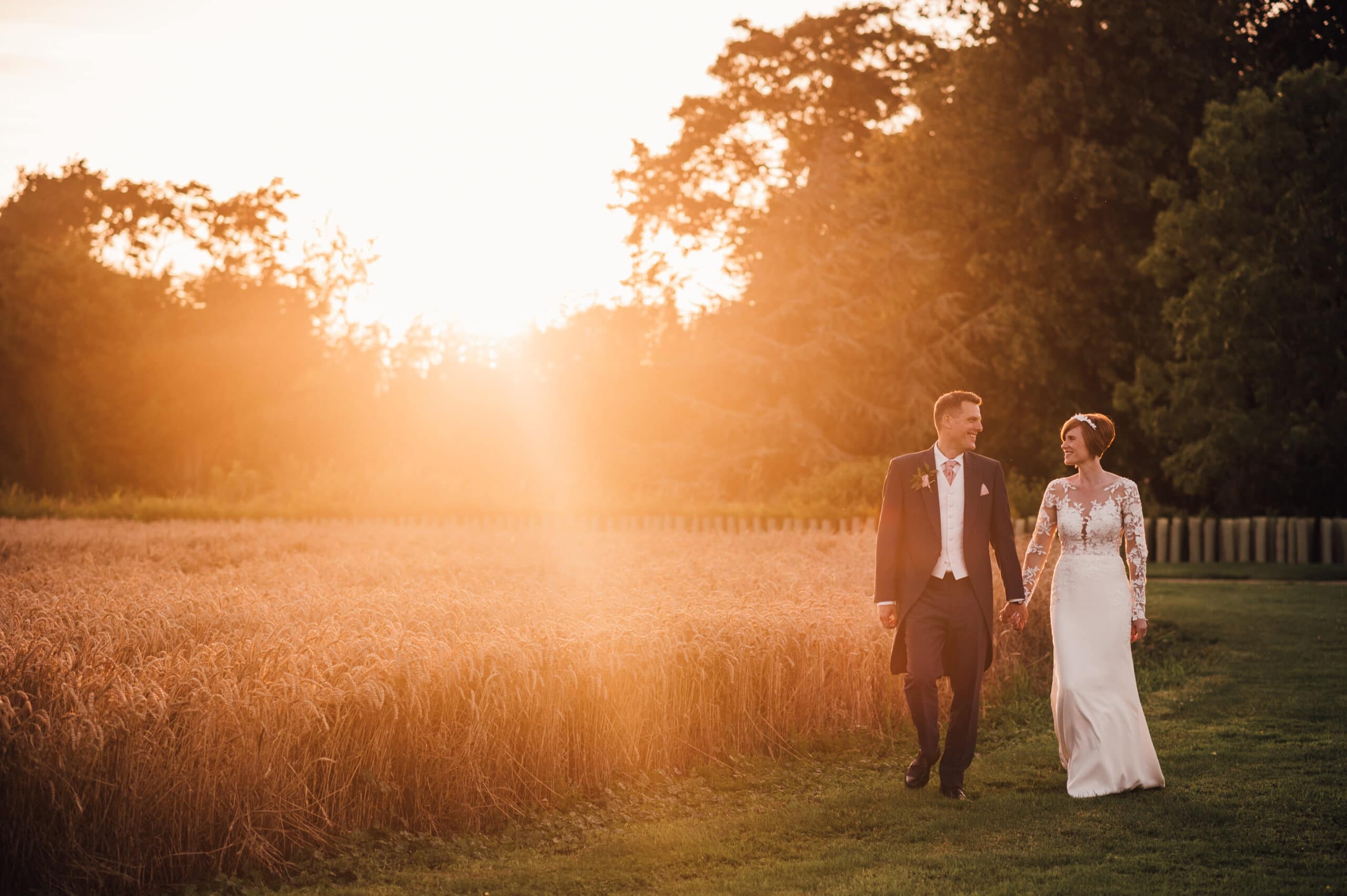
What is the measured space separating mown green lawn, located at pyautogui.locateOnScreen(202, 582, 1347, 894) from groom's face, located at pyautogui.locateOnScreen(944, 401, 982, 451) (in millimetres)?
1977

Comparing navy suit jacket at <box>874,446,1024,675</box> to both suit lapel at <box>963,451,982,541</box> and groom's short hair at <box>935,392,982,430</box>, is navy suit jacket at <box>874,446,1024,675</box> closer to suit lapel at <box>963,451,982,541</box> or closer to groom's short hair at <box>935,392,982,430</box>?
suit lapel at <box>963,451,982,541</box>

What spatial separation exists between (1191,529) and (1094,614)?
1747 centimetres

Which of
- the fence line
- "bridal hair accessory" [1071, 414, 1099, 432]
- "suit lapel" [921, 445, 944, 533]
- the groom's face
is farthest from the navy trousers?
the fence line

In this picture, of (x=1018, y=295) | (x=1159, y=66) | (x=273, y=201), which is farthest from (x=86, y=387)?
(x=1159, y=66)

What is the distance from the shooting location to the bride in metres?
Result: 6.56

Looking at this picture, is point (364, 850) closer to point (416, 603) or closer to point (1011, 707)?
point (416, 603)

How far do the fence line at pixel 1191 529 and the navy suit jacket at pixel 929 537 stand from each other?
545 inches

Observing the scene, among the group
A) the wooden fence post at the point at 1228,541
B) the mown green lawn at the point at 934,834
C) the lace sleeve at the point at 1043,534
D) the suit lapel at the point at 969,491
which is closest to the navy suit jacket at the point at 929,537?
the suit lapel at the point at 969,491

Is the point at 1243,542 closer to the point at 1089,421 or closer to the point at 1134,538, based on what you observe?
the point at 1134,538

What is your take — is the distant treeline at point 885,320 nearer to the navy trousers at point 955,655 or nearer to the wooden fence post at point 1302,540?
the wooden fence post at point 1302,540

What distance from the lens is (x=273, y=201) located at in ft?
170

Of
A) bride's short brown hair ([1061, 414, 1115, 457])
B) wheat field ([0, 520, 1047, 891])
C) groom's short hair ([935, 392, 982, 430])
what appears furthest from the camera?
Answer: bride's short brown hair ([1061, 414, 1115, 457])

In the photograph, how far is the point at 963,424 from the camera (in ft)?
21.8

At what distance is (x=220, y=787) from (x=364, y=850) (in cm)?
74
